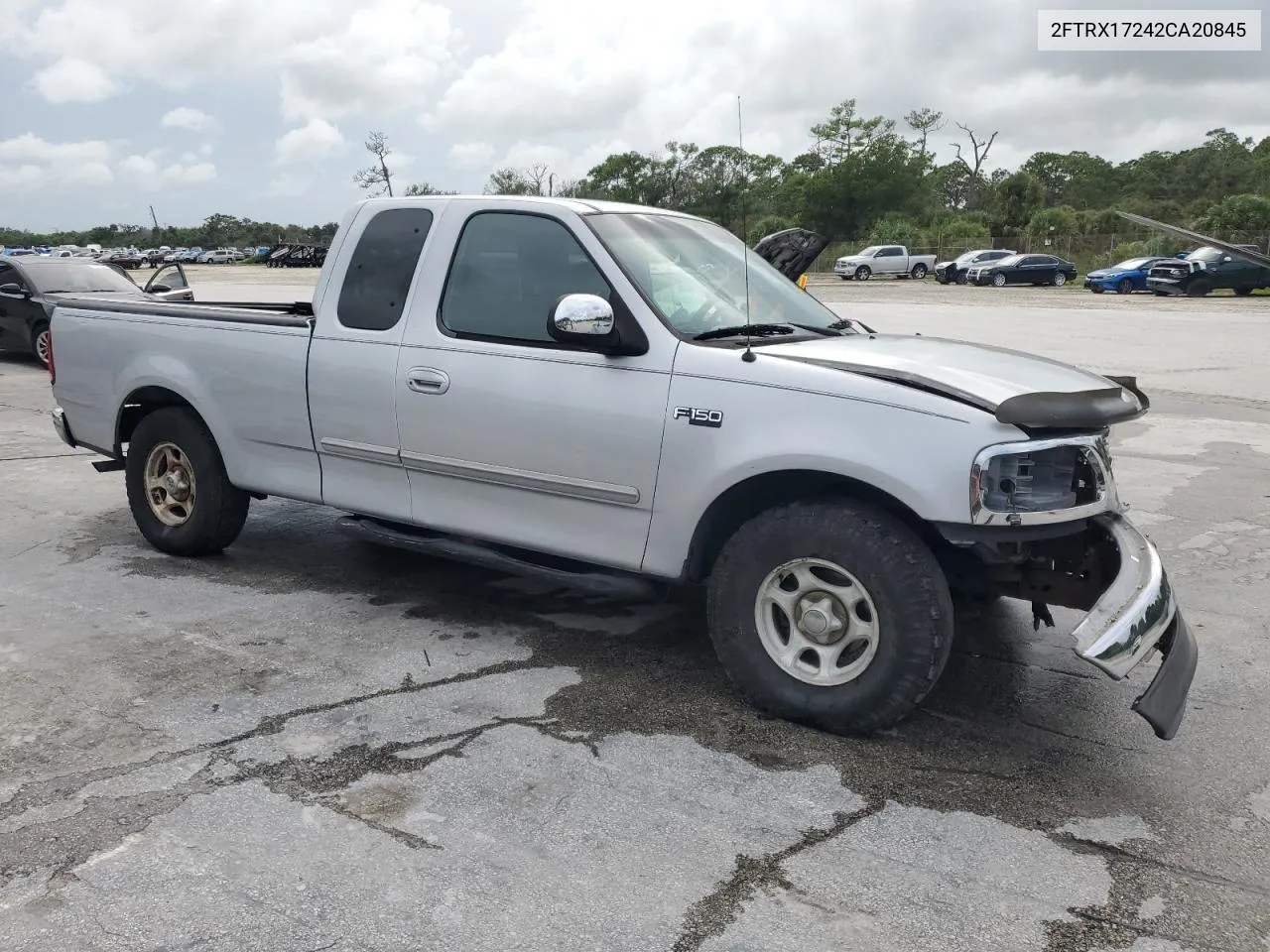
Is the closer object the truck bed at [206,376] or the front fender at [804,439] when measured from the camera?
the front fender at [804,439]

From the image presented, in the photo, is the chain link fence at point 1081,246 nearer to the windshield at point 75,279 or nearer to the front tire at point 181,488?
the windshield at point 75,279

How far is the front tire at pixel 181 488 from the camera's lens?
5805 mm

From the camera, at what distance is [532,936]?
272 centimetres

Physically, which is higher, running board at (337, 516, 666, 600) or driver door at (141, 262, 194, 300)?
driver door at (141, 262, 194, 300)

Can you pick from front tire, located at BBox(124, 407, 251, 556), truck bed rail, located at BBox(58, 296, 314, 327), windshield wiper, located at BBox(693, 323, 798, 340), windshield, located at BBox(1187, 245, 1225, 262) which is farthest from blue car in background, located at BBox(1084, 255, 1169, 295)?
front tire, located at BBox(124, 407, 251, 556)

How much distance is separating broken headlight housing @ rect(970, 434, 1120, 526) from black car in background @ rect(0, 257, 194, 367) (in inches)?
545

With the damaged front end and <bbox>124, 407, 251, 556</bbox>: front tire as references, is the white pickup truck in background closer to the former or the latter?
<bbox>124, 407, 251, 556</bbox>: front tire

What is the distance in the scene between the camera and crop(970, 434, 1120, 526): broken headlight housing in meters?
3.56

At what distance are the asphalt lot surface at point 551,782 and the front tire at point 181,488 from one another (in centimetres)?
20

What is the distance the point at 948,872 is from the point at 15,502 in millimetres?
6755

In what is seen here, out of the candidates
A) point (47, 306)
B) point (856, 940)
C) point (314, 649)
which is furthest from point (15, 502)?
point (47, 306)

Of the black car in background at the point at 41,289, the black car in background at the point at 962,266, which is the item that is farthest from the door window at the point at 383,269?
the black car in background at the point at 962,266

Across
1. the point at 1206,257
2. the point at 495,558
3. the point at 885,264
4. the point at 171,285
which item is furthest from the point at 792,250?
the point at 885,264

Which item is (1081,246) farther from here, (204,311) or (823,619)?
(823,619)
